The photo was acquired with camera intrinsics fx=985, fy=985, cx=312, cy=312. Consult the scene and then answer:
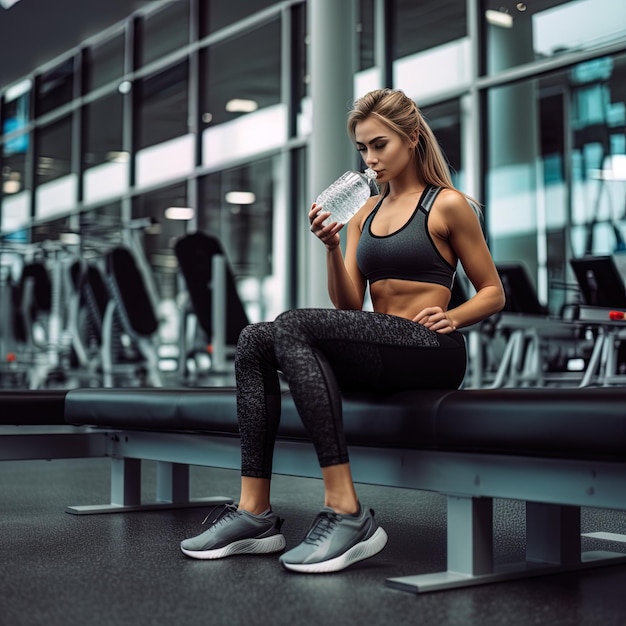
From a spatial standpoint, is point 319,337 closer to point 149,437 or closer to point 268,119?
point 149,437

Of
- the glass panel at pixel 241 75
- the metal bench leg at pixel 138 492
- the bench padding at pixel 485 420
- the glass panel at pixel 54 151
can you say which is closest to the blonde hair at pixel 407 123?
the bench padding at pixel 485 420

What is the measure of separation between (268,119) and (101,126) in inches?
113

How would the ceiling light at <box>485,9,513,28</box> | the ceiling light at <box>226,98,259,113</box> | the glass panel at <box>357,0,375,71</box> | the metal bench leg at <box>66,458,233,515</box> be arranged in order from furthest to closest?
the ceiling light at <box>226,98,259,113</box> → the glass panel at <box>357,0,375,71</box> → the ceiling light at <box>485,9,513,28</box> → the metal bench leg at <box>66,458,233,515</box>

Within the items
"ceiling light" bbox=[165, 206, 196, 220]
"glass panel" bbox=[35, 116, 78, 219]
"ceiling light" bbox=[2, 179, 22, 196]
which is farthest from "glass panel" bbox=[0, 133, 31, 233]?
"ceiling light" bbox=[165, 206, 196, 220]

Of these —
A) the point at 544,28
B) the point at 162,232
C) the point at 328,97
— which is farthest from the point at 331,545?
the point at 162,232

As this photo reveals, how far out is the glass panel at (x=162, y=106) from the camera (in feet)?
30.3

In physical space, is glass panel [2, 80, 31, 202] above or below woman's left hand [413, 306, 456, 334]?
above

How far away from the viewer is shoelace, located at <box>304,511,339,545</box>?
5.72 feet

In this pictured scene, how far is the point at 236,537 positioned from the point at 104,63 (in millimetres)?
9251

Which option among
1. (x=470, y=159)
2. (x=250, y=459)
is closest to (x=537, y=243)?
(x=470, y=159)

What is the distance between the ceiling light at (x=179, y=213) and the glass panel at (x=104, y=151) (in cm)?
85

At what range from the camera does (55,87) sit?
11180mm

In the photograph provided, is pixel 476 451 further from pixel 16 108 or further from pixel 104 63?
pixel 16 108

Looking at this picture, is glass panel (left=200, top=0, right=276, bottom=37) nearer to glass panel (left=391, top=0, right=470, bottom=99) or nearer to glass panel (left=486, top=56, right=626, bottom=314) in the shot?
glass panel (left=391, top=0, right=470, bottom=99)
